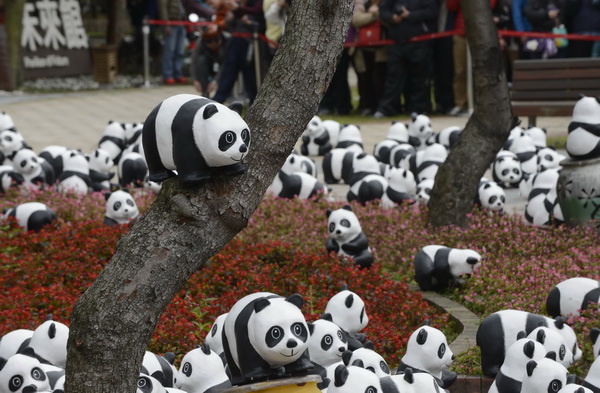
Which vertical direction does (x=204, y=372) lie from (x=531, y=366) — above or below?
below

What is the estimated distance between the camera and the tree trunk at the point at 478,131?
26.9ft

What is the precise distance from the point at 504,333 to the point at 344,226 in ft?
6.94

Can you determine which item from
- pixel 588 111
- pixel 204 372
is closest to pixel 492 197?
pixel 588 111

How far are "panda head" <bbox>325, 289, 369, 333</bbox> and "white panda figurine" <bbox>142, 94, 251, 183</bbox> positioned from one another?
187 cm

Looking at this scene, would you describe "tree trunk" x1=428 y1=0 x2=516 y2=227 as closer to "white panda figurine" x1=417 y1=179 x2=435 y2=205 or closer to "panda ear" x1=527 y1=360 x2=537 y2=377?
"white panda figurine" x1=417 y1=179 x2=435 y2=205

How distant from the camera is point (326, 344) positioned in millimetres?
5266

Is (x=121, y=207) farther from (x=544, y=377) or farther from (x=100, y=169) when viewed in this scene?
(x=544, y=377)

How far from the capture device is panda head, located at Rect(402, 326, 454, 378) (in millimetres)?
5262

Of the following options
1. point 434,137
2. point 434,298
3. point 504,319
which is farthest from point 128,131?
point 504,319

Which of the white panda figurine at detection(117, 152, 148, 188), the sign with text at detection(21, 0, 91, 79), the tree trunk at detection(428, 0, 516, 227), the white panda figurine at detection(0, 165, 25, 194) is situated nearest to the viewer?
the tree trunk at detection(428, 0, 516, 227)

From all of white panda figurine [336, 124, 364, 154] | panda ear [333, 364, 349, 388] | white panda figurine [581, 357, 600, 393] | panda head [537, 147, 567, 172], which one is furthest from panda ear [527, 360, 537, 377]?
white panda figurine [336, 124, 364, 154]

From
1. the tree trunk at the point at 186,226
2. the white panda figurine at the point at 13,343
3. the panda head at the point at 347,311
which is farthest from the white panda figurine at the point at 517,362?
the white panda figurine at the point at 13,343

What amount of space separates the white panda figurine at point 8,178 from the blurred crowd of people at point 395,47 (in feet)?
20.7

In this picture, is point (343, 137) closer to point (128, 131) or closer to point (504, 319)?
point (128, 131)
